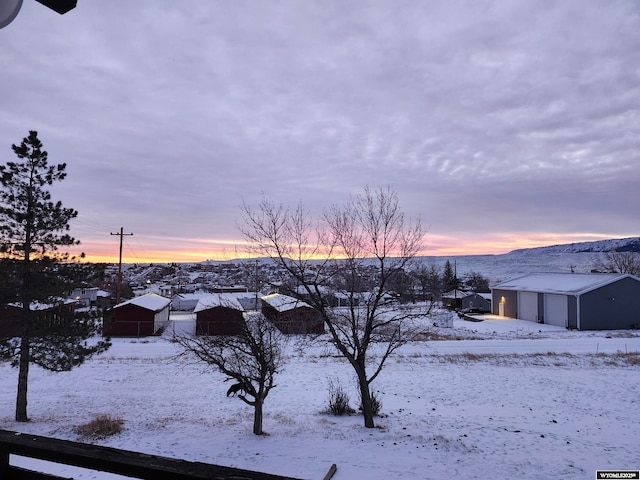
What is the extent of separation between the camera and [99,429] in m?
13.1

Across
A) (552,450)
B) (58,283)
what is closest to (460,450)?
(552,450)

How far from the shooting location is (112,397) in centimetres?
1805

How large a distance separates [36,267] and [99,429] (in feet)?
20.7

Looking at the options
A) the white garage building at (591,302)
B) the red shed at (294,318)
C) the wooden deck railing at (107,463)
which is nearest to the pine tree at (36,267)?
Result: the red shed at (294,318)

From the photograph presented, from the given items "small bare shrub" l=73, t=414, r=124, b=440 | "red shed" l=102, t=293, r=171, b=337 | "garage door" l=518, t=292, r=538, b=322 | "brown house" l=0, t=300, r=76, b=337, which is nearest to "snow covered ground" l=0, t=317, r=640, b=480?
"small bare shrub" l=73, t=414, r=124, b=440

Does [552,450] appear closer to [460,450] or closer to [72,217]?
[460,450]

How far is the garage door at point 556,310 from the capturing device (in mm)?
39806

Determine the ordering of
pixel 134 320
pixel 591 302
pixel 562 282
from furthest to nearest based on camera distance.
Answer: pixel 562 282
pixel 591 302
pixel 134 320

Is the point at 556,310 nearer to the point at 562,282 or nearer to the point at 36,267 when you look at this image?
the point at 562,282

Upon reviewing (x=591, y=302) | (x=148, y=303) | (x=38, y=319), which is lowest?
(x=148, y=303)

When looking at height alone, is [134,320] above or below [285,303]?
below

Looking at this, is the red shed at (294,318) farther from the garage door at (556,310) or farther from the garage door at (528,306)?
the garage door at (528,306)

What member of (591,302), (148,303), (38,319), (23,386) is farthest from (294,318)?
(591,302)

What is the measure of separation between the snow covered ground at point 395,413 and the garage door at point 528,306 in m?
15.0
